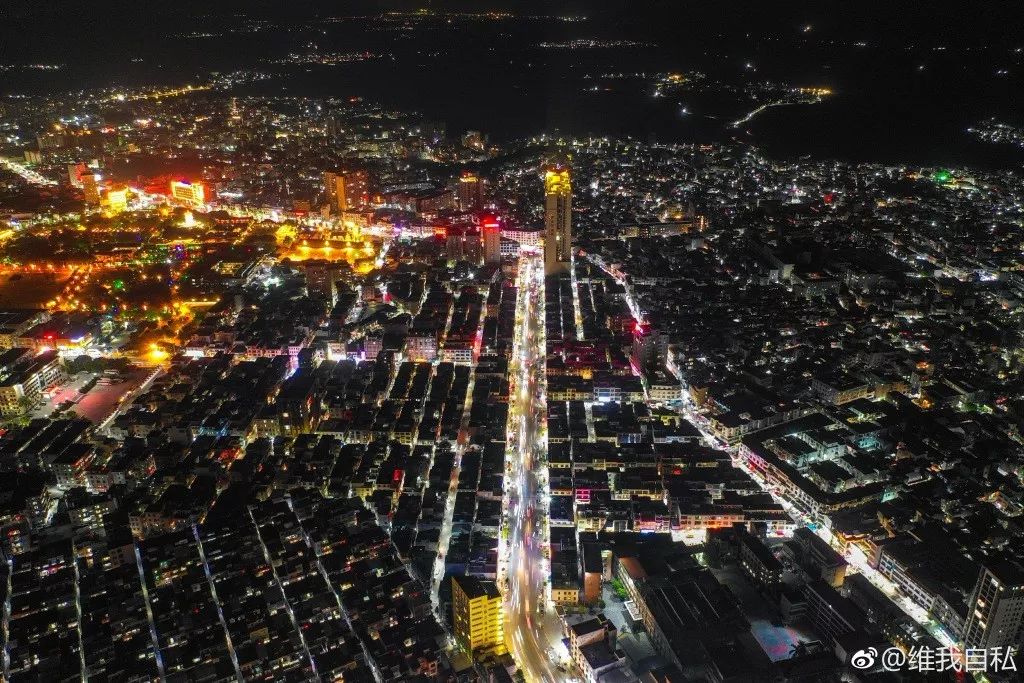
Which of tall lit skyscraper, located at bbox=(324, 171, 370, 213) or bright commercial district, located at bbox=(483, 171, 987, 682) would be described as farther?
tall lit skyscraper, located at bbox=(324, 171, 370, 213)

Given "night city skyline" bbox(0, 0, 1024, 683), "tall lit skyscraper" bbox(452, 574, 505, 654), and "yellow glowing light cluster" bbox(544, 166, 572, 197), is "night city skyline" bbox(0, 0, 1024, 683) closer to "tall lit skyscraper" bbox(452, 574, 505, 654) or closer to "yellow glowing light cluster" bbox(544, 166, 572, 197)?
"tall lit skyscraper" bbox(452, 574, 505, 654)

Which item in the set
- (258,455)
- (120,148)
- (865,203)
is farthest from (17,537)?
(120,148)

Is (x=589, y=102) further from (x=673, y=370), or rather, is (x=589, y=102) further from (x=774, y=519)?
(x=774, y=519)

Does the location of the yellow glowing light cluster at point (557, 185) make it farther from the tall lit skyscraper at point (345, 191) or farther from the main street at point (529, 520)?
the tall lit skyscraper at point (345, 191)

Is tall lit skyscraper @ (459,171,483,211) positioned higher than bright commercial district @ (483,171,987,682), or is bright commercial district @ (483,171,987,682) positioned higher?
tall lit skyscraper @ (459,171,483,211)

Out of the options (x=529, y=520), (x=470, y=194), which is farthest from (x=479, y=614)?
(x=470, y=194)

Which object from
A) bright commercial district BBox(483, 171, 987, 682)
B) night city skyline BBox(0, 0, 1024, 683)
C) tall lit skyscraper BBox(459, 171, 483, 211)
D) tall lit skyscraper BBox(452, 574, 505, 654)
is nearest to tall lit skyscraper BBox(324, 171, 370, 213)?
night city skyline BBox(0, 0, 1024, 683)

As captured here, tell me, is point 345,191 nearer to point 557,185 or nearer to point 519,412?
point 557,185
